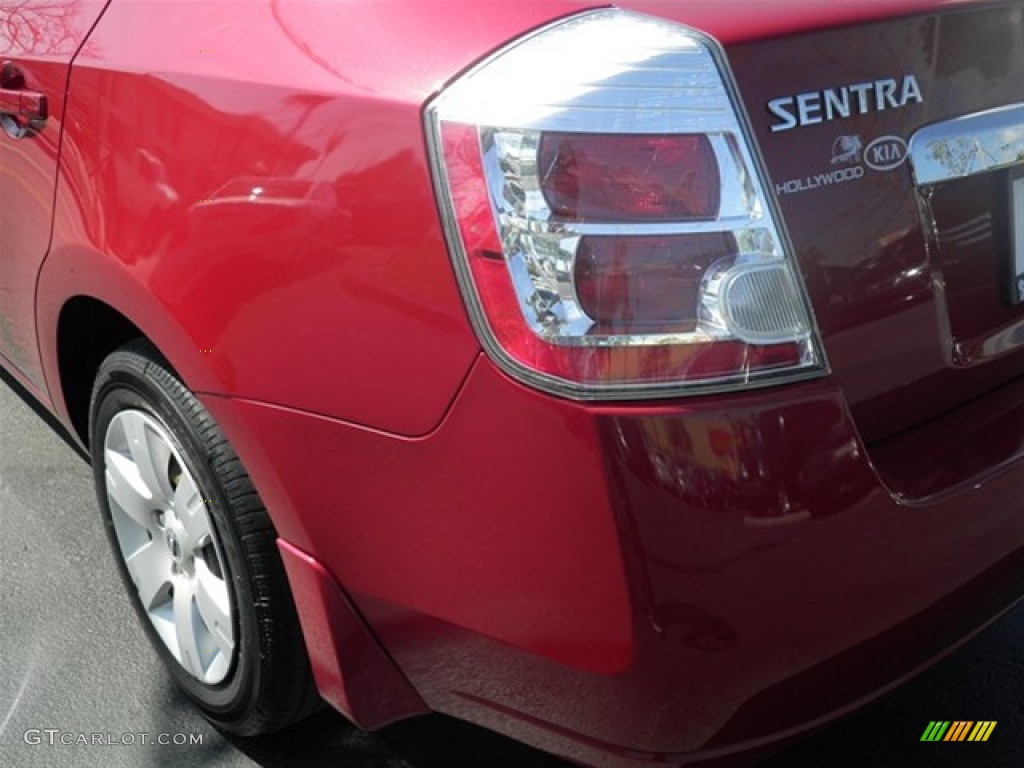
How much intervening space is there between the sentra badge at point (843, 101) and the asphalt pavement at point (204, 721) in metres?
1.00

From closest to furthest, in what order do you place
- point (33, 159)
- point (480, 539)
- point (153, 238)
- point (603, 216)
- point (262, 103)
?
point (603, 216), point (480, 539), point (262, 103), point (153, 238), point (33, 159)

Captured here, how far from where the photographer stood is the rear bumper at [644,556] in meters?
1.43

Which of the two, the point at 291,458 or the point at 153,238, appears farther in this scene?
the point at 153,238

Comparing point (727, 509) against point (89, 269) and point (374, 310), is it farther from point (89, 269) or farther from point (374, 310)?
point (89, 269)

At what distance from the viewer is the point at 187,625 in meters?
2.24

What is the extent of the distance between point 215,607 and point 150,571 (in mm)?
298

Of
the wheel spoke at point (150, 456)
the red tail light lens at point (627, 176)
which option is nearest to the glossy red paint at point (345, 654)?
the wheel spoke at point (150, 456)

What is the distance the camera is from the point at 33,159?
226 centimetres

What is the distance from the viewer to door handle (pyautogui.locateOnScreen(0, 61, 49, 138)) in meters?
2.19

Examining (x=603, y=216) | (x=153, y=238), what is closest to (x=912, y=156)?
(x=603, y=216)

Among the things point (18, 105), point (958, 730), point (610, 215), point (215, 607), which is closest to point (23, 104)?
point (18, 105)

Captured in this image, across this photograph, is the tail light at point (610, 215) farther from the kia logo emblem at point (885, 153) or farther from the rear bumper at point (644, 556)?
the kia logo emblem at point (885, 153)

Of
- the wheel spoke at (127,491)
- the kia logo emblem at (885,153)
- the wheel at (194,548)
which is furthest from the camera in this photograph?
the wheel spoke at (127,491)

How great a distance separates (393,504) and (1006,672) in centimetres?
142
